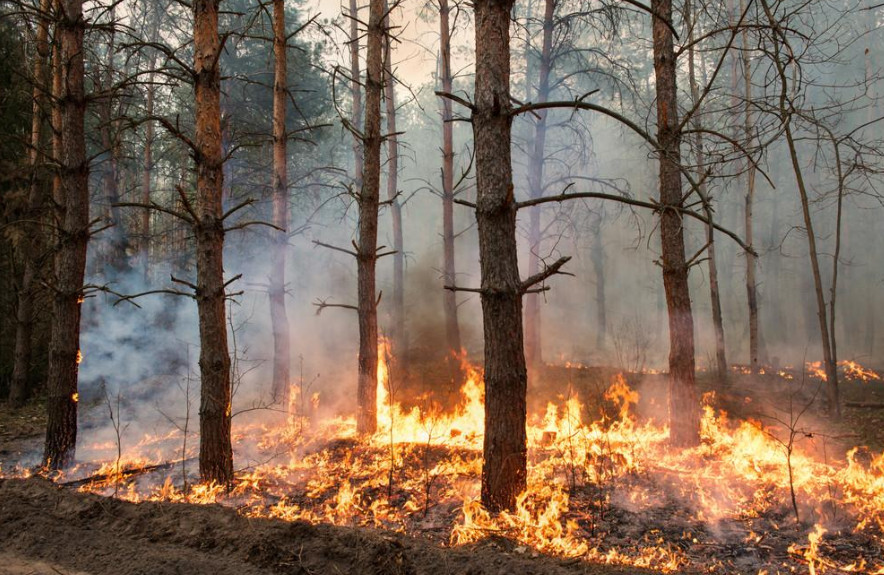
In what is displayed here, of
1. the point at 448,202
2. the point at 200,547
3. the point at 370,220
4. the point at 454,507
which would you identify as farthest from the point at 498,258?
the point at 448,202

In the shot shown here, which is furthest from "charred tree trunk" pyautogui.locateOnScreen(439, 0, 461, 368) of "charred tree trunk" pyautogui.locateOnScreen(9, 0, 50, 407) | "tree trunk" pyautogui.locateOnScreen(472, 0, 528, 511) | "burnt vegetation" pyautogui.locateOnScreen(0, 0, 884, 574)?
"charred tree trunk" pyautogui.locateOnScreen(9, 0, 50, 407)

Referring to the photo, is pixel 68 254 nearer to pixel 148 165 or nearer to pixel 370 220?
pixel 370 220

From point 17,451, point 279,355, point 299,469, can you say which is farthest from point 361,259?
point 17,451

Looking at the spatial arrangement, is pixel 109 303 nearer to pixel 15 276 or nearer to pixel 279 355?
pixel 15 276

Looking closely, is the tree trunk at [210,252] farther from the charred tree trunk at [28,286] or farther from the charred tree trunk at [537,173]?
the charred tree trunk at [537,173]

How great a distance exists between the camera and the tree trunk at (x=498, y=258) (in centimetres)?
536

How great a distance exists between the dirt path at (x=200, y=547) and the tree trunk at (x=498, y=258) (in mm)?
1156

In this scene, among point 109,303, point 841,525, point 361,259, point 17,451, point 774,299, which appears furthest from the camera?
A: point 774,299

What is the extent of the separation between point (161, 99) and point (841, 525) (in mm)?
26199

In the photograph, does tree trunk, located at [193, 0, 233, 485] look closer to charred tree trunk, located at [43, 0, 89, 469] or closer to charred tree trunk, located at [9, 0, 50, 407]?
charred tree trunk, located at [43, 0, 89, 469]

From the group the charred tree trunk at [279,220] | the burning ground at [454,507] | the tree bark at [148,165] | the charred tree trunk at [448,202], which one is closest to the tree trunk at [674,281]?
the burning ground at [454,507]

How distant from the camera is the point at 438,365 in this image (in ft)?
51.7

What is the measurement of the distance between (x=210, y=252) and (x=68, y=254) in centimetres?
290

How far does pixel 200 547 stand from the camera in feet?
14.7
